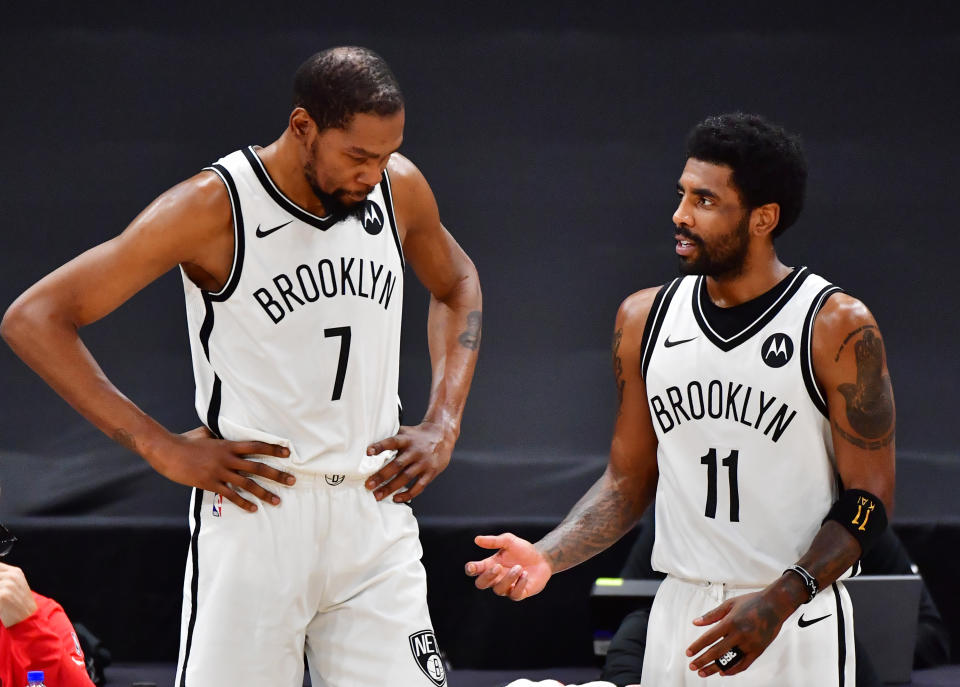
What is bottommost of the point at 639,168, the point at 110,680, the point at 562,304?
the point at 110,680

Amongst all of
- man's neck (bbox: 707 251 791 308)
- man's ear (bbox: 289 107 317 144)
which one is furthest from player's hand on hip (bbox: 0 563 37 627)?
man's neck (bbox: 707 251 791 308)

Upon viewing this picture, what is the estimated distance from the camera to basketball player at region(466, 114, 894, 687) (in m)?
2.53

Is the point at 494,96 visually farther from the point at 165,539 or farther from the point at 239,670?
the point at 239,670

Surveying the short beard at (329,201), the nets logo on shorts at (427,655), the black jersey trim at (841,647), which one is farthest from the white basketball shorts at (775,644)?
the short beard at (329,201)

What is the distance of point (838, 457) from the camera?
2594 mm

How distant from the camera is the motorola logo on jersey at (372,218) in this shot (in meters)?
2.67

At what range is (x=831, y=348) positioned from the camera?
2576 millimetres

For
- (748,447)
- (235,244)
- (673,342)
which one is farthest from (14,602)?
(748,447)

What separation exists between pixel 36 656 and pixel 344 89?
188cm

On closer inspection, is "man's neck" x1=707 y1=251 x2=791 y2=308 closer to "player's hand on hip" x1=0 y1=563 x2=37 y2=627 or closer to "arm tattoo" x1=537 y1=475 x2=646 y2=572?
"arm tattoo" x1=537 y1=475 x2=646 y2=572

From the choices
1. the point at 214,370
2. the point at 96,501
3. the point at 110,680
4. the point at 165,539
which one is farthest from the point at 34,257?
the point at 214,370

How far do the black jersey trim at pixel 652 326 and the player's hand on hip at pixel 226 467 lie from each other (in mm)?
799

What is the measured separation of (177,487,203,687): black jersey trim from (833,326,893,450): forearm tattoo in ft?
4.25

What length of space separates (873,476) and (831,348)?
0.27 meters
